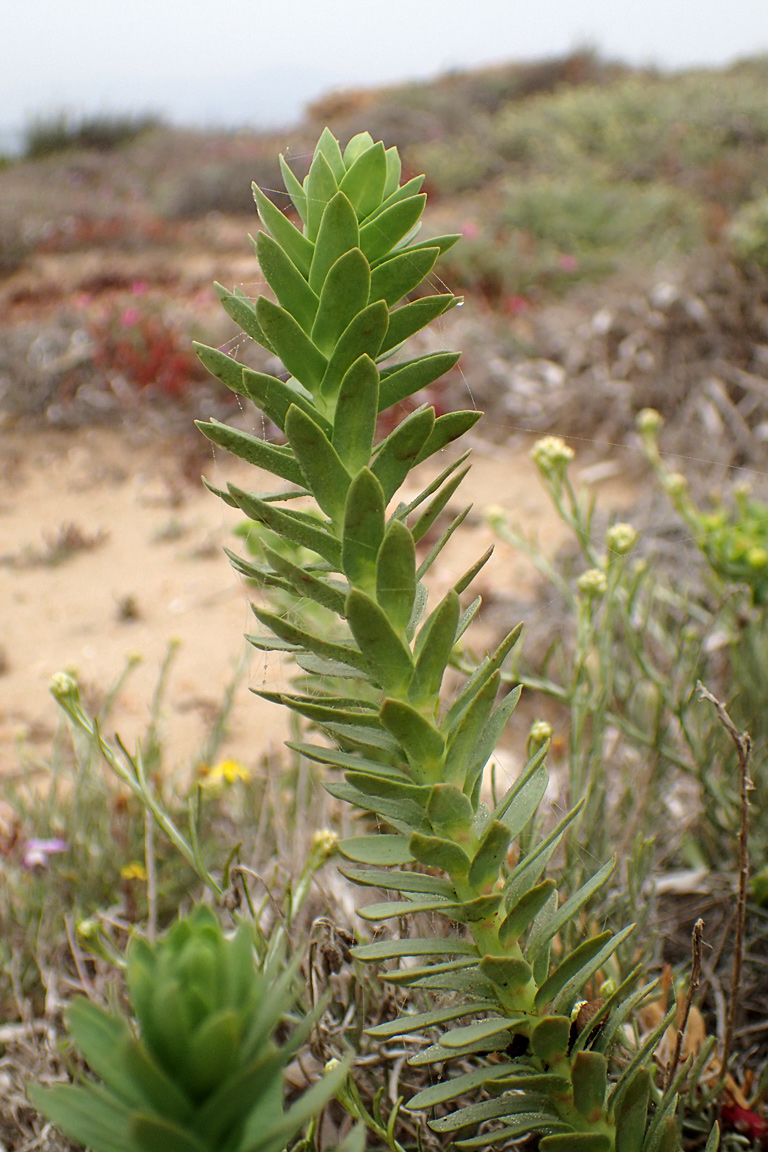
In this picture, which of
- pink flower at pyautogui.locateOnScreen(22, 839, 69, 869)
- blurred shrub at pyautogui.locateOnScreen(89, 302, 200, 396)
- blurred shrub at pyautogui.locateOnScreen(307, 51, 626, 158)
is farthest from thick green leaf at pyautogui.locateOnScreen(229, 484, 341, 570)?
blurred shrub at pyautogui.locateOnScreen(307, 51, 626, 158)

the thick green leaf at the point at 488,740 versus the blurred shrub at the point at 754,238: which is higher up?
the blurred shrub at the point at 754,238

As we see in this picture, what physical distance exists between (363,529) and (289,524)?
43 mm

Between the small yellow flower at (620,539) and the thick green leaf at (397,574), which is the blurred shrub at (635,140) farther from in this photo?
the thick green leaf at (397,574)

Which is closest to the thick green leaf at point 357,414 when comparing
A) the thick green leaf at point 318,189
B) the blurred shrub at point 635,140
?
the thick green leaf at point 318,189

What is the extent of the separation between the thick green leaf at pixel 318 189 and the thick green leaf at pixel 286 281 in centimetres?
4

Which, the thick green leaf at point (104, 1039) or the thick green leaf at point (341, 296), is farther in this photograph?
the thick green leaf at point (341, 296)

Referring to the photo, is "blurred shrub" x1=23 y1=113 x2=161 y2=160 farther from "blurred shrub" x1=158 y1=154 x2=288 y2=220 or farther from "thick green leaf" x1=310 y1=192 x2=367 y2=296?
"thick green leaf" x1=310 y1=192 x2=367 y2=296

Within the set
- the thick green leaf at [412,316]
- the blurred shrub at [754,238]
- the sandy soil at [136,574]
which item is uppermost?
the blurred shrub at [754,238]

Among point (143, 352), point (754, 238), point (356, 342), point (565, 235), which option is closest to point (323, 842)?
point (356, 342)

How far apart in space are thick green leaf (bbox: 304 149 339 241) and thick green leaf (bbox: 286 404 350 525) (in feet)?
0.41

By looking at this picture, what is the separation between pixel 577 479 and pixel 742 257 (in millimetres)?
1577

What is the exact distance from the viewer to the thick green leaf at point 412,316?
48cm

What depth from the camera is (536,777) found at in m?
0.58

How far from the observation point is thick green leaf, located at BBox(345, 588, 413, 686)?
0.42 m
